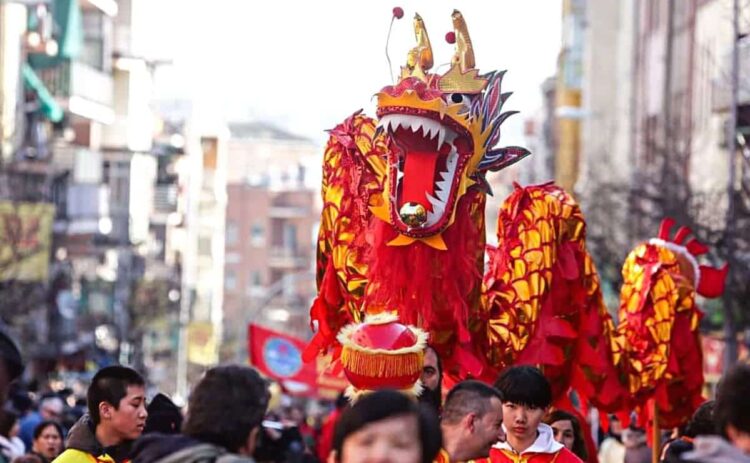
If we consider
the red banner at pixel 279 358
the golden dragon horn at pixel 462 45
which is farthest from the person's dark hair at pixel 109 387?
the red banner at pixel 279 358

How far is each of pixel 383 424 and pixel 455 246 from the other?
17.6 ft

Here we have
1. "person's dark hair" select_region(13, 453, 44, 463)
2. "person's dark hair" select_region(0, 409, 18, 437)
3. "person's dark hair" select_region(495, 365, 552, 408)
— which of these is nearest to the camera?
"person's dark hair" select_region(495, 365, 552, 408)

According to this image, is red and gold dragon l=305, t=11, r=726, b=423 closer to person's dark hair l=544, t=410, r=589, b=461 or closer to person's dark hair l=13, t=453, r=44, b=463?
person's dark hair l=544, t=410, r=589, b=461

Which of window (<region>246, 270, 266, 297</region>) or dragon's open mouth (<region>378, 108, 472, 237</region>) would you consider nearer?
dragon's open mouth (<region>378, 108, 472, 237</region>)

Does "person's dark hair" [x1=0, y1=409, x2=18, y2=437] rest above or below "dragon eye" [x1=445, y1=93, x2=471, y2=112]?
below

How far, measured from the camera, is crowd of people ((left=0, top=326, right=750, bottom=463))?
250 inches

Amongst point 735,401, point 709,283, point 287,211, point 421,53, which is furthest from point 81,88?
point 287,211

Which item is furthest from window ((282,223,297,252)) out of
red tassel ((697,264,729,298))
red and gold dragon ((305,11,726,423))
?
red and gold dragon ((305,11,726,423))

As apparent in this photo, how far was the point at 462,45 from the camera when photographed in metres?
12.0

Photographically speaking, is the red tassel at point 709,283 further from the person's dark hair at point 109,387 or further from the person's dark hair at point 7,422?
the person's dark hair at point 109,387

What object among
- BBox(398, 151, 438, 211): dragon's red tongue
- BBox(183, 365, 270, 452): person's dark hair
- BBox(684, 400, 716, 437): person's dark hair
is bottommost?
BBox(684, 400, 716, 437): person's dark hair

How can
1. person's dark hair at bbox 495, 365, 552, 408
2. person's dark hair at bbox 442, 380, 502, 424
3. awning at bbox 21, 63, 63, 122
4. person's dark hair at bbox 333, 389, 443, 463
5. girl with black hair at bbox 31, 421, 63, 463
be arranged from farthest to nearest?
awning at bbox 21, 63, 63, 122, girl with black hair at bbox 31, 421, 63, 463, person's dark hair at bbox 495, 365, 552, 408, person's dark hair at bbox 442, 380, 502, 424, person's dark hair at bbox 333, 389, 443, 463

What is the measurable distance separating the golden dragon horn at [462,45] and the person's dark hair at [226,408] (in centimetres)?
530

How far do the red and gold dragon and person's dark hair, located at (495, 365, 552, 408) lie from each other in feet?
2.31
